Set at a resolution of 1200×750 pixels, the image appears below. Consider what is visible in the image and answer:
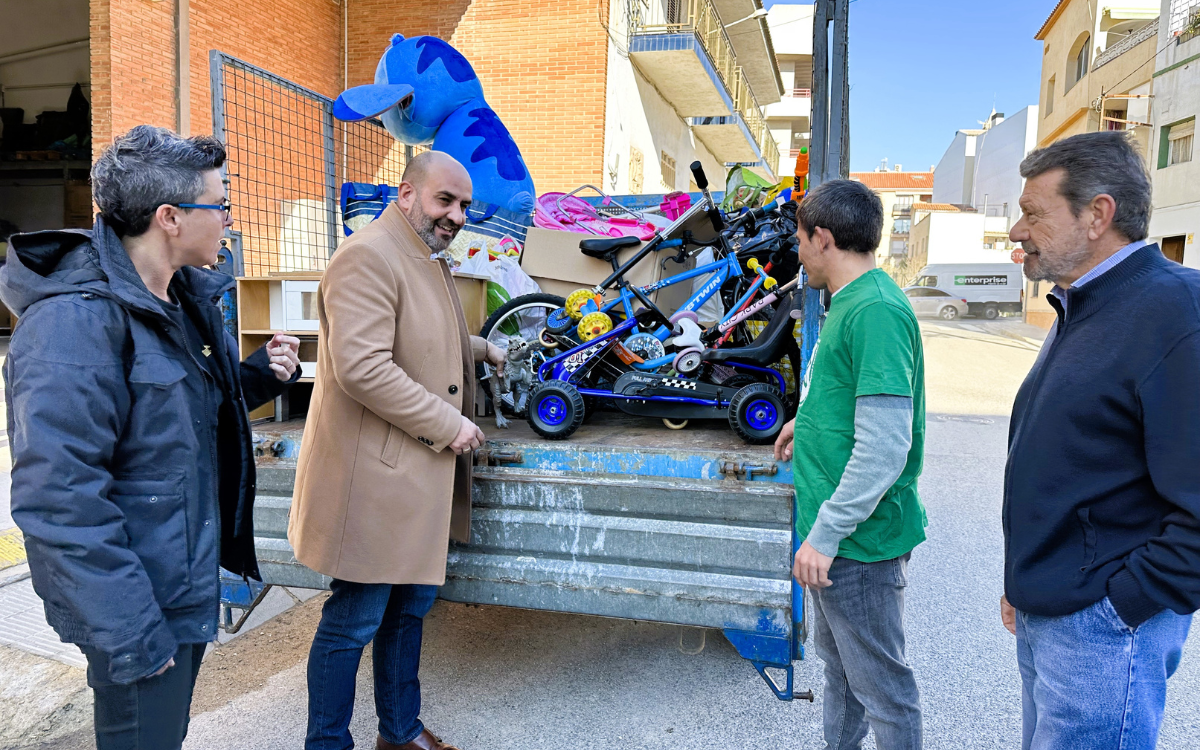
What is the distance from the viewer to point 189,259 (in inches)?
74.0

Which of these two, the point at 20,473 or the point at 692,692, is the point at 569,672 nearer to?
the point at 692,692

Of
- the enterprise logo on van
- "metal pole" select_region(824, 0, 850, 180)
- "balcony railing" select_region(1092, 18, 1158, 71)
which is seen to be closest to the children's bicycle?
"metal pole" select_region(824, 0, 850, 180)

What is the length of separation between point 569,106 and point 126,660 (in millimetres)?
11326

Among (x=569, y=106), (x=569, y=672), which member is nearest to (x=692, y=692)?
(x=569, y=672)

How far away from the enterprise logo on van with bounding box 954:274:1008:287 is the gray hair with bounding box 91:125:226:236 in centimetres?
3273

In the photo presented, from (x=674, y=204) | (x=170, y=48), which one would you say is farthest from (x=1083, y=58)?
(x=170, y=48)

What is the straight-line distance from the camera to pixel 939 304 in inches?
1185

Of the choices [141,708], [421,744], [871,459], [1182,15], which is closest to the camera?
[141,708]

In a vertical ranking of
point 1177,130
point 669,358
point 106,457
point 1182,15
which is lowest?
point 106,457

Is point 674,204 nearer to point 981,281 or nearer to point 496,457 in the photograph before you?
point 496,457

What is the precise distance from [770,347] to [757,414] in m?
0.51

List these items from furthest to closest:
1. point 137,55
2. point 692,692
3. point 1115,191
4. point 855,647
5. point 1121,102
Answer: point 1121,102, point 137,55, point 692,692, point 855,647, point 1115,191

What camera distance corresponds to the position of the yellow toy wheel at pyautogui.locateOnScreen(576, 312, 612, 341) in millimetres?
3539

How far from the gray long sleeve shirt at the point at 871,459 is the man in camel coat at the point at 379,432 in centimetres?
116
